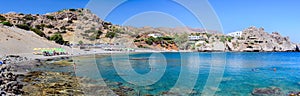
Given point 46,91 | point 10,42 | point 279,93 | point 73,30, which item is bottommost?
point 279,93

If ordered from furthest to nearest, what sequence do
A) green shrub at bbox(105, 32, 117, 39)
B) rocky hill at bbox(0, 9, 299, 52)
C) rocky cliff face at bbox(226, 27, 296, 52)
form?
rocky cliff face at bbox(226, 27, 296, 52) < green shrub at bbox(105, 32, 117, 39) < rocky hill at bbox(0, 9, 299, 52)

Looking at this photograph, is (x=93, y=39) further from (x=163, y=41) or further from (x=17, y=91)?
(x=17, y=91)

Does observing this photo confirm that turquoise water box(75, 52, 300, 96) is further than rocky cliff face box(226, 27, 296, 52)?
No

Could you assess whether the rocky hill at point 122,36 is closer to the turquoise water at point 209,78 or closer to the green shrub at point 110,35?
the green shrub at point 110,35

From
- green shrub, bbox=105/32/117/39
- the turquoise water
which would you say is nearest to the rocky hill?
green shrub, bbox=105/32/117/39

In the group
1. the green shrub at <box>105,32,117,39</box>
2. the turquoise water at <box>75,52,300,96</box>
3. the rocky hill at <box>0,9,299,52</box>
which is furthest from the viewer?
the green shrub at <box>105,32,117,39</box>

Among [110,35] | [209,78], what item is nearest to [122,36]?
[110,35]

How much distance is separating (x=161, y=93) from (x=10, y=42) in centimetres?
3467

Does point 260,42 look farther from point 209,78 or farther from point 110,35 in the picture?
point 209,78

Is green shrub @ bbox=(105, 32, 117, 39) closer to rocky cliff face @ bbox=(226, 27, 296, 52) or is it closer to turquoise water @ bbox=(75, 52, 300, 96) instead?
rocky cliff face @ bbox=(226, 27, 296, 52)

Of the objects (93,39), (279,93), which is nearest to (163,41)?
(93,39)

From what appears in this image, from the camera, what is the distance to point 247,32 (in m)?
126

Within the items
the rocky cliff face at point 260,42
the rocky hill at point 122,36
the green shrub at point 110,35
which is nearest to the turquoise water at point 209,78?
the rocky hill at point 122,36

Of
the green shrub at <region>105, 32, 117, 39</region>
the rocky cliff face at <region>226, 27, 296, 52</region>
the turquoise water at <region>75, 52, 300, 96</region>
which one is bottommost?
the turquoise water at <region>75, 52, 300, 96</region>
